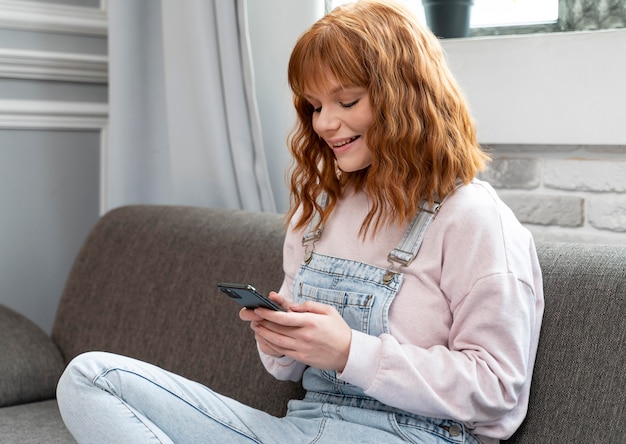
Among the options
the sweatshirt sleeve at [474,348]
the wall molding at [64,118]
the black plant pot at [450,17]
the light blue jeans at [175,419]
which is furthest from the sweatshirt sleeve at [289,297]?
the wall molding at [64,118]

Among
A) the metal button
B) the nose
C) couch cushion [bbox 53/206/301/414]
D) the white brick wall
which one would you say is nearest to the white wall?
the white brick wall

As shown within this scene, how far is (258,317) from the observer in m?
1.37

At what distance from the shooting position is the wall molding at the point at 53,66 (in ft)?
8.23

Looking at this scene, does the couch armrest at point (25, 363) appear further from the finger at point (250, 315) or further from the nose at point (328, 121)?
the nose at point (328, 121)

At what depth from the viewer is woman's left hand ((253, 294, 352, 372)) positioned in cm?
131

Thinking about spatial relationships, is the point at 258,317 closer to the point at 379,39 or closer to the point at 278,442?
the point at 278,442

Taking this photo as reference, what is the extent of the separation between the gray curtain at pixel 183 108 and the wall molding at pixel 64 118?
0.18m

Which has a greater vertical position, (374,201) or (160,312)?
(374,201)

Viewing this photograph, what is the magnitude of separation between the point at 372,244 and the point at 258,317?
0.23 metres

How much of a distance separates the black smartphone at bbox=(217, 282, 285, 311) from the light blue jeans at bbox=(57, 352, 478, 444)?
7.5 inches

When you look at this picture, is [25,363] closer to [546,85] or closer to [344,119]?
[344,119]

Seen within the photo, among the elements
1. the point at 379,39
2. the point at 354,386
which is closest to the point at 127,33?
the point at 379,39

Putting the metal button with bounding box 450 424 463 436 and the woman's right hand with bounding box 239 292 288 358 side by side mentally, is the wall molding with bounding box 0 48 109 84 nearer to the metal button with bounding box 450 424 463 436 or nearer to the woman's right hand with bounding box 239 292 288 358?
the woman's right hand with bounding box 239 292 288 358

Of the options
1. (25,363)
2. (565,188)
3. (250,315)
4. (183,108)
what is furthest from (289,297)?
(183,108)
